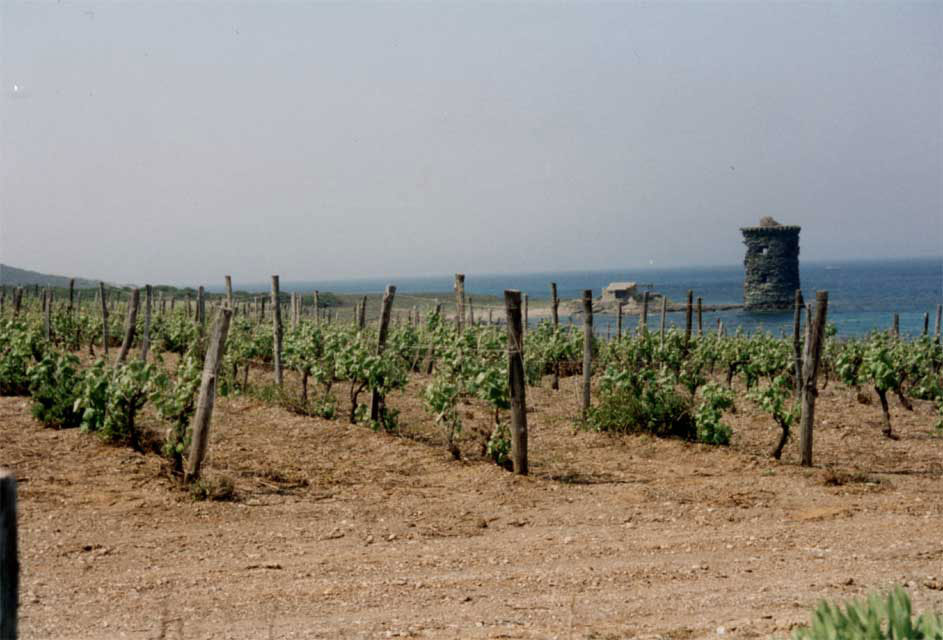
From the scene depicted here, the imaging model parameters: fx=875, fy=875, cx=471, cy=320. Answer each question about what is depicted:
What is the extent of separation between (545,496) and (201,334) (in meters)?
10.1

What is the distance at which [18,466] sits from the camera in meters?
7.77

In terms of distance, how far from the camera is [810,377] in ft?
30.2

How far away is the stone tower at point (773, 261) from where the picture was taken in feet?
179

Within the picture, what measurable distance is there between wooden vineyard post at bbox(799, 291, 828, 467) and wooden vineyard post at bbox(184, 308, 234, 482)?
19.4ft

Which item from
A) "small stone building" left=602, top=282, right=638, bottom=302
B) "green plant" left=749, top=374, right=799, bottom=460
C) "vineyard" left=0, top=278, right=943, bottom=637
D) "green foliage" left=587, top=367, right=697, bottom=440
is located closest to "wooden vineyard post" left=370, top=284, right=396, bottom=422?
"vineyard" left=0, top=278, right=943, bottom=637

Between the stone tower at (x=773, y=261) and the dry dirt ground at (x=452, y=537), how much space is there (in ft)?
153

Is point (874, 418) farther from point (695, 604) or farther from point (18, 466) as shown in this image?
point (18, 466)

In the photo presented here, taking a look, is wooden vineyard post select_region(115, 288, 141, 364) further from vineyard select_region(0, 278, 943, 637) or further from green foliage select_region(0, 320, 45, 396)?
green foliage select_region(0, 320, 45, 396)

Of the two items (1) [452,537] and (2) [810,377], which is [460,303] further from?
(1) [452,537]

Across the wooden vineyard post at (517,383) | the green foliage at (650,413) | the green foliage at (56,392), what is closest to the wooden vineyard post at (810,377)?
the green foliage at (650,413)

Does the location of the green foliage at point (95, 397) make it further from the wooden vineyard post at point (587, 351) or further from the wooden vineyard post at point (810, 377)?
the wooden vineyard post at point (810, 377)

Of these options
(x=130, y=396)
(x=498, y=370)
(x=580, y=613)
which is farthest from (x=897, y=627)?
(x=130, y=396)

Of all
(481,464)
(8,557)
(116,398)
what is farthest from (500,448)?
(8,557)

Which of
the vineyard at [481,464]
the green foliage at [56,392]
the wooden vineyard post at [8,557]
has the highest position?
the wooden vineyard post at [8,557]
